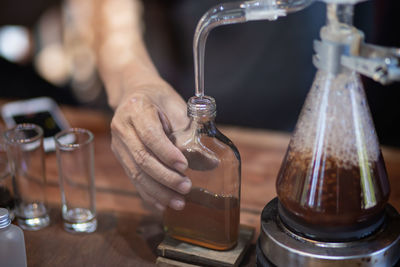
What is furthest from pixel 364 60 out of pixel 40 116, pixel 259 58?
pixel 259 58

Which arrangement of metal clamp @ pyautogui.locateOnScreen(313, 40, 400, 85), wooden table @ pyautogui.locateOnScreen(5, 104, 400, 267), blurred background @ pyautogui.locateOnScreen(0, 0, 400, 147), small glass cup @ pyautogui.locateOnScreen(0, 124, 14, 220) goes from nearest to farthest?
metal clamp @ pyautogui.locateOnScreen(313, 40, 400, 85), wooden table @ pyautogui.locateOnScreen(5, 104, 400, 267), small glass cup @ pyautogui.locateOnScreen(0, 124, 14, 220), blurred background @ pyautogui.locateOnScreen(0, 0, 400, 147)

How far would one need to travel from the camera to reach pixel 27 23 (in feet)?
9.61

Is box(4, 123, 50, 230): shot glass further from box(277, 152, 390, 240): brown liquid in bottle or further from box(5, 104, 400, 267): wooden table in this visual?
box(277, 152, 390, 240): brown liquid in bottle

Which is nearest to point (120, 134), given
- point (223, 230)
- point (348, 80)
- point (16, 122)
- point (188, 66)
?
point (223, 230)

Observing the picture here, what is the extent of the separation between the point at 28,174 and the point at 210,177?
0.39 meters

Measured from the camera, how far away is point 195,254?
0.83 meters

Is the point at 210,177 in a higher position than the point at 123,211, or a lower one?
higher

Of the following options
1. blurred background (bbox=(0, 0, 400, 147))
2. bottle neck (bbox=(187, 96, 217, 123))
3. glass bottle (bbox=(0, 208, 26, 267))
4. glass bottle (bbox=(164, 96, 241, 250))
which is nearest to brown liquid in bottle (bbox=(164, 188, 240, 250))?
glass bottle (bbox=(164, 96, 241, 250))

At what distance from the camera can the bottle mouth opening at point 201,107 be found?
0.77 metres

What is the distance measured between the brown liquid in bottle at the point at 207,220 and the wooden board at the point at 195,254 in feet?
0.03

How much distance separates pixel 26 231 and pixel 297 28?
105 centimetres

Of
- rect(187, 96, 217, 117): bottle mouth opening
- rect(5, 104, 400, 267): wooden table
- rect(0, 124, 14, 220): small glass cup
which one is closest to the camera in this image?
rect(187, 96, 217, 117): bottle mouth opening

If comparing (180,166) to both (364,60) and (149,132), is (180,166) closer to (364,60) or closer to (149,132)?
(149,132)

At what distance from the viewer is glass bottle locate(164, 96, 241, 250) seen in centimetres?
80
